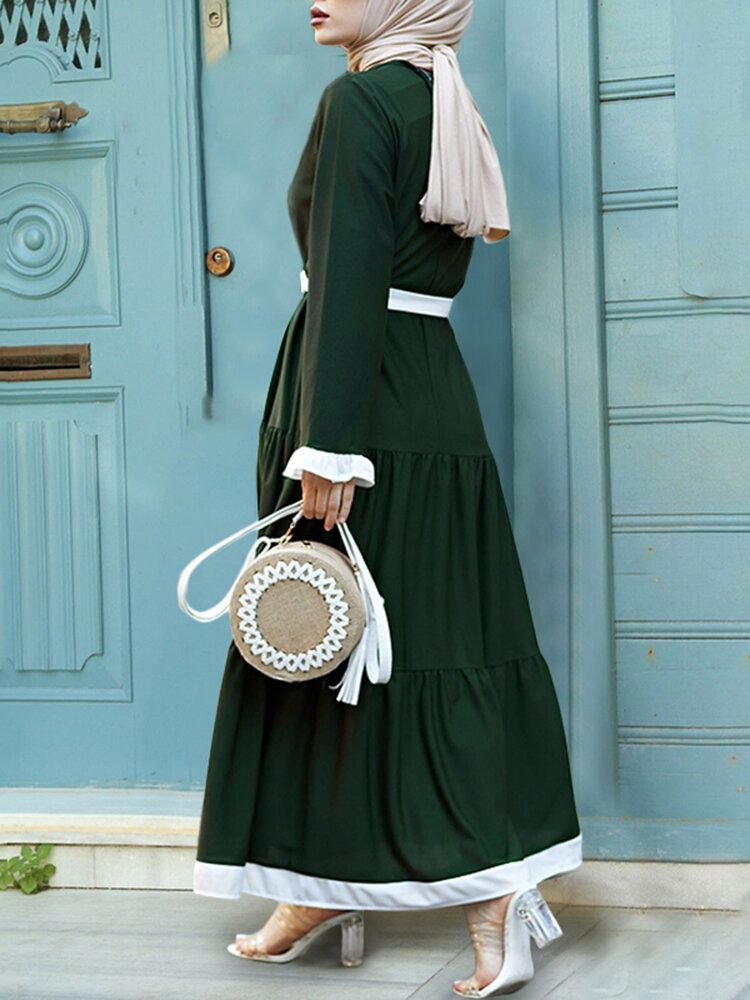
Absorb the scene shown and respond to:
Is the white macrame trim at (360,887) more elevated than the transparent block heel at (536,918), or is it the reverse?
the white macrame trim at (360,887)

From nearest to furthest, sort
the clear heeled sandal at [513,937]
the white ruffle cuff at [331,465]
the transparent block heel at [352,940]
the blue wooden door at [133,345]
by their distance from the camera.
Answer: the white ruffle cuff at [331,465]
the clear heeled sandal at [513,937]
the transparent block heel at [352,940]
the blue wooden door at [133,345]

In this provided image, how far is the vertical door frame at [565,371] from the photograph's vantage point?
3.09m

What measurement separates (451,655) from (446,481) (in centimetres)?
30

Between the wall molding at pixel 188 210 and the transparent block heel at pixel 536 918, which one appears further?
the wall molding at pixel 188 210

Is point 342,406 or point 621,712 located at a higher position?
point 342,406

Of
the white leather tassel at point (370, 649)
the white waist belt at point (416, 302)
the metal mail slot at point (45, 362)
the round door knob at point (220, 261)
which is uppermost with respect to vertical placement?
the round door knob at point (220, 261)

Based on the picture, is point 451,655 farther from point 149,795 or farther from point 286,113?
point 286,113

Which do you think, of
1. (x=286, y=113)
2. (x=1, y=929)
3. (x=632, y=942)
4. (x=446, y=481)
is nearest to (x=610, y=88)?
(x=286, y=113)

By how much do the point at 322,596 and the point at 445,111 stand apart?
2.82 feet

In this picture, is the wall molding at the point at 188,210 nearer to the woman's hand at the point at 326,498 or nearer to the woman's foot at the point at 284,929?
the woman's hand at the point at 326,498

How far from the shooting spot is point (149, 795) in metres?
3.42

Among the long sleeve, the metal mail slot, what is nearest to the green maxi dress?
the long sleeve

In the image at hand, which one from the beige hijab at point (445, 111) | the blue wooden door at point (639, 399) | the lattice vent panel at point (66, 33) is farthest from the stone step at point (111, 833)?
the lattice vent panel at point (66, 33)

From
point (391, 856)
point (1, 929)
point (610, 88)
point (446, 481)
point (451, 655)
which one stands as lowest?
point (1, 929)
